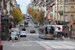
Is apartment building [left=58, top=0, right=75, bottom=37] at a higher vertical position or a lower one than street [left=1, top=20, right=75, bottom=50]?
higher

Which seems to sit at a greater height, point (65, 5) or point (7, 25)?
point (65, 5)

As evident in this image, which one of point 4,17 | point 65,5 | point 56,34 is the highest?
point 65,5

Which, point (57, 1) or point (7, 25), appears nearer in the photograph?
point (7, 25)

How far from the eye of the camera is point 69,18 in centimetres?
7712

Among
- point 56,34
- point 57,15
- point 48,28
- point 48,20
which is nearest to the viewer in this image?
point 48,28

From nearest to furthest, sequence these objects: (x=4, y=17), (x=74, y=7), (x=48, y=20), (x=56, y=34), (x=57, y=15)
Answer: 1. (x=4, y=17)
2. (x=56, y=34)
3. (x=74, y=7)
4. (x=57, y=15)
5. (x=48, y=20)

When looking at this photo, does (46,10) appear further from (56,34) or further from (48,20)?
(56,34)

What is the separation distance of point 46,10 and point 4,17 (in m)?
61.1

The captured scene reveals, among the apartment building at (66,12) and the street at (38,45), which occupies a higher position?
the apartment building at (66,12)

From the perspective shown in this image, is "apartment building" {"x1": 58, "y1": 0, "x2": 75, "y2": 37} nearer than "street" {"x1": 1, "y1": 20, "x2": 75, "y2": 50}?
No

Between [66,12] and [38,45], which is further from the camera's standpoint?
[66,12]

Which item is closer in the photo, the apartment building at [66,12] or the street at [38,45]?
the street at [38,45]

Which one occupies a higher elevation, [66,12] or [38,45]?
[66,12]

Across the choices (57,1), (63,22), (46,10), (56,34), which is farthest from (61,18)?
(46,10)
